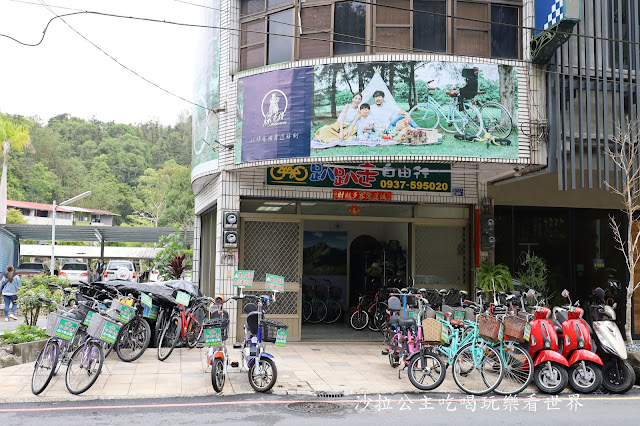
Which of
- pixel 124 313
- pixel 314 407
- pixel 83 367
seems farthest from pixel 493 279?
pixel 83 367

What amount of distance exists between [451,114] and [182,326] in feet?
20.2

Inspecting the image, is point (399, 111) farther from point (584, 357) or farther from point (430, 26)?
point (584, 357)

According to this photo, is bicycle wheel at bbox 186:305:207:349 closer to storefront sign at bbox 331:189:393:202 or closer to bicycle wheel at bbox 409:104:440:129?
storefront sign at bbox 331:189:393:202

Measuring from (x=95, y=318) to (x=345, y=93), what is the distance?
233 inches

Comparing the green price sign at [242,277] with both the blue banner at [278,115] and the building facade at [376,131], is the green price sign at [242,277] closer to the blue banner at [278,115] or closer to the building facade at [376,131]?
the building facade at [376,131]

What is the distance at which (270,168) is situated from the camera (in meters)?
12.7

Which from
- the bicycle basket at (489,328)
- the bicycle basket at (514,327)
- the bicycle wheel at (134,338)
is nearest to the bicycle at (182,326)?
the bicycle wheel at (134,338)

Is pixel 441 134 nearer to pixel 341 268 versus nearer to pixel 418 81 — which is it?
pixel 418 81

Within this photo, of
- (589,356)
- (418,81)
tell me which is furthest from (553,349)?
(418,81)

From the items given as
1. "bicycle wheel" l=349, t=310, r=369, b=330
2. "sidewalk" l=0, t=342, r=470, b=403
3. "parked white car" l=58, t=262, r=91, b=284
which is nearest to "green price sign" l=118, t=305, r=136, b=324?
"sidewalk" l=0, t=342, r=470, b=403

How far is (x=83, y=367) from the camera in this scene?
795 cm

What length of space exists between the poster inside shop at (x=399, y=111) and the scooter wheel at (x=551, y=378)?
415 centimetres

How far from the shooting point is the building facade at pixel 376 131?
11.3 m

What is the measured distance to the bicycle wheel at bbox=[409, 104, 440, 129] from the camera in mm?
11180
